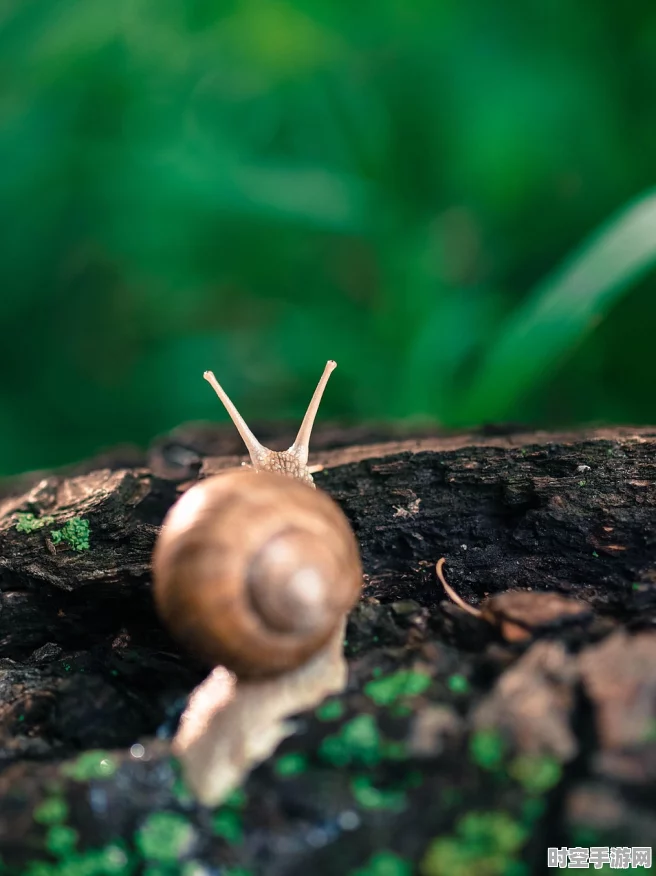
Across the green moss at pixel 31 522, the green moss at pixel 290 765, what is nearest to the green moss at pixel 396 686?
the green moss at pixel 290 765

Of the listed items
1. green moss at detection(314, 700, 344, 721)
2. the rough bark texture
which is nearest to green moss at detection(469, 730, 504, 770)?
the rough bark texture

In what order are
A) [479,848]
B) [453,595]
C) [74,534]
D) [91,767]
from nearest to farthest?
1. [479,848]
2. [91,767]
3. [453,595]
4. [74,534]

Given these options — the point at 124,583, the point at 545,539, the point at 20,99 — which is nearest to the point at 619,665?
the point at 545,539

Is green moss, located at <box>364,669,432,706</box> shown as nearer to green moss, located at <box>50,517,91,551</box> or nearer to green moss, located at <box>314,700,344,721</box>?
green moss, located at <box>314,700,344,721</box>

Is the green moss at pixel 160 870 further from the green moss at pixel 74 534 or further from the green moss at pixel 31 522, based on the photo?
the green moss at pixel 31 522

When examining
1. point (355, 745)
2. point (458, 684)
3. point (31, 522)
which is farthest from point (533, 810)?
point (31, 522)

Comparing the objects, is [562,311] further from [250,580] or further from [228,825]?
[228,825]

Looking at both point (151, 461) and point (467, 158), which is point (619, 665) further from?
point (467, 158)
